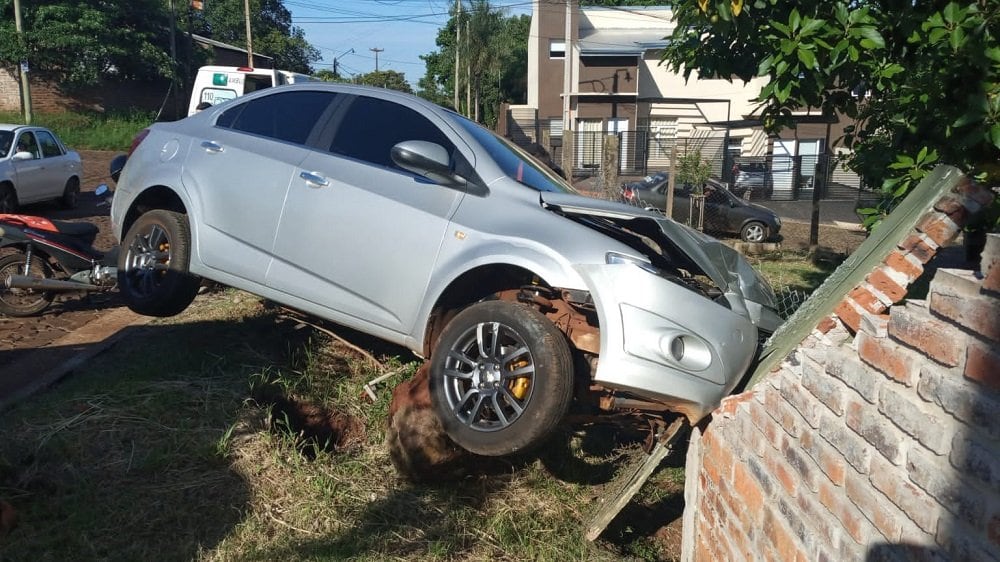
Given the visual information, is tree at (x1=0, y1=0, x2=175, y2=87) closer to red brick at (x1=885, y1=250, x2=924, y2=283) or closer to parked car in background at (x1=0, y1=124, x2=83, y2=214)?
parked car in background at (x1=0, y1=124, x2=83, y2=214)

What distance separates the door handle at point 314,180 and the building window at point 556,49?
33.1 metres

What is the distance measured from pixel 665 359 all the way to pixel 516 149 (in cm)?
215

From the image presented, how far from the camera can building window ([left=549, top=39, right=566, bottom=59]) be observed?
3666cm

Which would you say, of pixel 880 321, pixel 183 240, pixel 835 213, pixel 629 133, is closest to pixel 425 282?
pixel 183 240

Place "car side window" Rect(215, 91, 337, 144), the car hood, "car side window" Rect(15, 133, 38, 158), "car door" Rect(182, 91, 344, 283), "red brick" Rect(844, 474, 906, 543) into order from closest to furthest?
"red brick" Rect(844, 474, 906, 543), the car hood, "car door" Rect(182, 91, 344, 283), "car side window" Rect(215, 91, 337, 144), "car side window" Rect(15, 133, 38, 158)

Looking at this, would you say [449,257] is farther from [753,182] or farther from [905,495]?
[753,182]

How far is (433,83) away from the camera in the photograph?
2291 inches

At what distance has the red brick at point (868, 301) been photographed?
113 inches

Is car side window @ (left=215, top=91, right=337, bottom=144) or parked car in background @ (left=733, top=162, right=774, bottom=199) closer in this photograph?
car side window @ (left=215, top=91, right=337, bottom=144)

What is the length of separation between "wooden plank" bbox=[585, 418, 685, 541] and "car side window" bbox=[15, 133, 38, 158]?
44.3 feet

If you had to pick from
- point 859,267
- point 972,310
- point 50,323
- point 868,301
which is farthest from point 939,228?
point 50,323

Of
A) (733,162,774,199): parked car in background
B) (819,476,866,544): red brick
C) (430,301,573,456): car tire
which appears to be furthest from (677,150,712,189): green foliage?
(819,476,866,544): red brick

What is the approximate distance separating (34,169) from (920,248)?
15172mm

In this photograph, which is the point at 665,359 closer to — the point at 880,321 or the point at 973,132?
the point at 880,321
